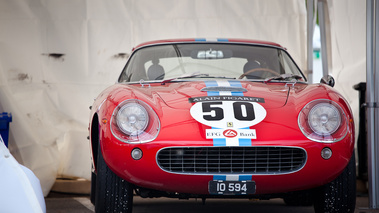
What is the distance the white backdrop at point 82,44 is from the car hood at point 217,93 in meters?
2.73

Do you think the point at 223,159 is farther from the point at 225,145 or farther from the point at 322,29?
the point at 322,29

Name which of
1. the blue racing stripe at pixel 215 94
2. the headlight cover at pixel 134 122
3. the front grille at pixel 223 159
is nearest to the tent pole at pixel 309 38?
the blue racing stripe at pixel 215 94

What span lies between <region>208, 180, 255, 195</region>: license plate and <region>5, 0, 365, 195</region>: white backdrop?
336 centimetres

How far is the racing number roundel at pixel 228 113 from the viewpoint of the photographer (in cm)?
363

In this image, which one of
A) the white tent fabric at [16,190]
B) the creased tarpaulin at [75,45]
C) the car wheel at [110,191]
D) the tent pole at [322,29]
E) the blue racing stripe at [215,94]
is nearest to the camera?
the white tent fabric at [16,190]

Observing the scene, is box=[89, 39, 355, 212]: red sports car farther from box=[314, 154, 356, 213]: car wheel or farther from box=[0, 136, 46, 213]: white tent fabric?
box=[0, 136, 46, 213]: white tent fabric

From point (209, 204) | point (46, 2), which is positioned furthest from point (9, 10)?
point (209, 204)

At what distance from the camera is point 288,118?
370 cm

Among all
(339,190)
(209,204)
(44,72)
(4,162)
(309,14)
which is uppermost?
(309,14)

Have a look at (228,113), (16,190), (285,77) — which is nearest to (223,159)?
(228,113)

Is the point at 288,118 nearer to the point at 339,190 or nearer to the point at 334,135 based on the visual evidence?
the point at 334,135

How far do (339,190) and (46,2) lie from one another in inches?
173

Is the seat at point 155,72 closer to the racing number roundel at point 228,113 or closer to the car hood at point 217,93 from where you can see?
the car hood at point 217,93

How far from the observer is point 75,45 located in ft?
22.8
